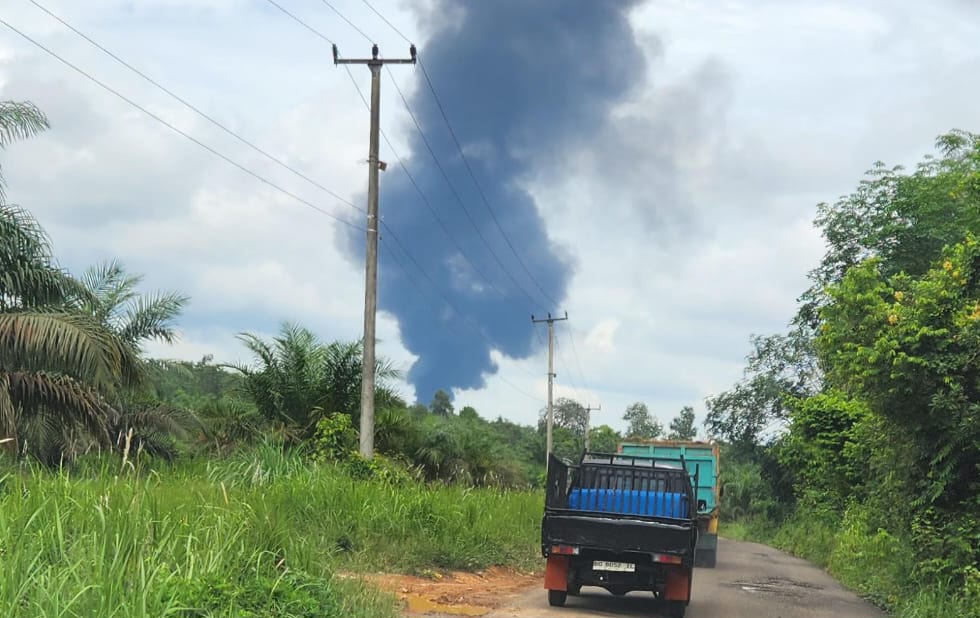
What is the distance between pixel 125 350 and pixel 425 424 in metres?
16.4

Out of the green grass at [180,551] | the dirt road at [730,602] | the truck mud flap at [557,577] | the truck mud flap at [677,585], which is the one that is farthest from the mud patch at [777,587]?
the green grass at [180,551]

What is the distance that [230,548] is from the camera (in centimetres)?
930

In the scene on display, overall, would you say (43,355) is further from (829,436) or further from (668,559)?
(829,436)

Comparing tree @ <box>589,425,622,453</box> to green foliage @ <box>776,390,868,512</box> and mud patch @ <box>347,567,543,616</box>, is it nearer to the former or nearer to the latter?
green foliage @ <box>776,390,868,512</box>

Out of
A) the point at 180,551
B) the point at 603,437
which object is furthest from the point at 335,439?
the point at 603,437

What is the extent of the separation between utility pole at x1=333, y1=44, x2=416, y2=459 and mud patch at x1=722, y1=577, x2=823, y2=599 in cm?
769

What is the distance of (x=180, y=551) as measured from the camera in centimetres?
889

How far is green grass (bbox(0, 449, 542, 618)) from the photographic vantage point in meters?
7.19

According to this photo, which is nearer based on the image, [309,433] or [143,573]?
[143,573]

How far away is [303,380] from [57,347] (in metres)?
11.3

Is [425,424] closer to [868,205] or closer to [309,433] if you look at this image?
[309,433]

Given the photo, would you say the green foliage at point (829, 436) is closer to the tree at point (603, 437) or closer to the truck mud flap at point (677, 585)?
the truck mud flap at point (677, 585)

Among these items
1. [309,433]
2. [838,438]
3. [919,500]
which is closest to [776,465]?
[838,438]

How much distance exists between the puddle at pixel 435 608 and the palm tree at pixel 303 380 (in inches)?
501
